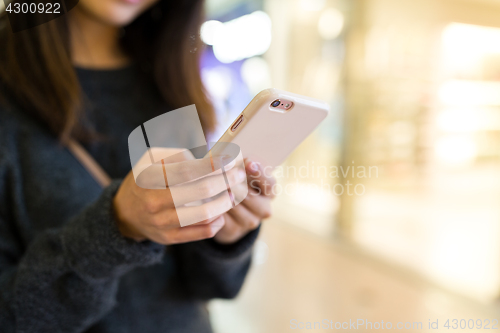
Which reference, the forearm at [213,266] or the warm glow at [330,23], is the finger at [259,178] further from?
the warm glow at [330,23]

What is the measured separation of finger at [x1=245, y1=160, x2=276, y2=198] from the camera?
219mm

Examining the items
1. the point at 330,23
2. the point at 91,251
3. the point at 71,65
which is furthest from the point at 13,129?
the point at 330,23

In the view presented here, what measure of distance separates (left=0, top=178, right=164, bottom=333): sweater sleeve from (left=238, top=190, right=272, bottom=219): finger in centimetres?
8

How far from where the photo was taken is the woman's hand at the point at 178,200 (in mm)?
197

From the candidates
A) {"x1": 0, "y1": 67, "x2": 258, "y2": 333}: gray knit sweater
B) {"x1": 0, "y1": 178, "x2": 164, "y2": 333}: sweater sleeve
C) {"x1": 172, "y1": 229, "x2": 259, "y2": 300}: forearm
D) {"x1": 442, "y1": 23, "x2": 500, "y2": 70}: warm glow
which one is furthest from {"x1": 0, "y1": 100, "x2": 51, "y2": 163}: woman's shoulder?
{"x1": 442, "y1": 23, "x2": 500, "y2": 70}: warm glow

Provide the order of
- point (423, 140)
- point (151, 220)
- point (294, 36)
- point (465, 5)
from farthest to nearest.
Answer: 1. point (294, 36)
2. point (423, 140)
3. point (465, 5)
4. point (151, 220)

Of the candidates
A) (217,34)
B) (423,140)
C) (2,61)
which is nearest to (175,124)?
(217,34)

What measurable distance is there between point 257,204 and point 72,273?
0.18m

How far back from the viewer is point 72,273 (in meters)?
0.29

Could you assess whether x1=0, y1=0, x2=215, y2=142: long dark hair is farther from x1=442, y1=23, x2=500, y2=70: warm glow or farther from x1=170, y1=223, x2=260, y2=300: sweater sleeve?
x1=442, y1=23, x2=500, y2=70: warm glow

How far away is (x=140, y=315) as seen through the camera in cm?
39

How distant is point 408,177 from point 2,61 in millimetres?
1153

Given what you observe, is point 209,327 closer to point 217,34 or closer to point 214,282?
point 214,282

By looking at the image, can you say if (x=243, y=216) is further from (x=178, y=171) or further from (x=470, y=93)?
(x=470, y=93)
